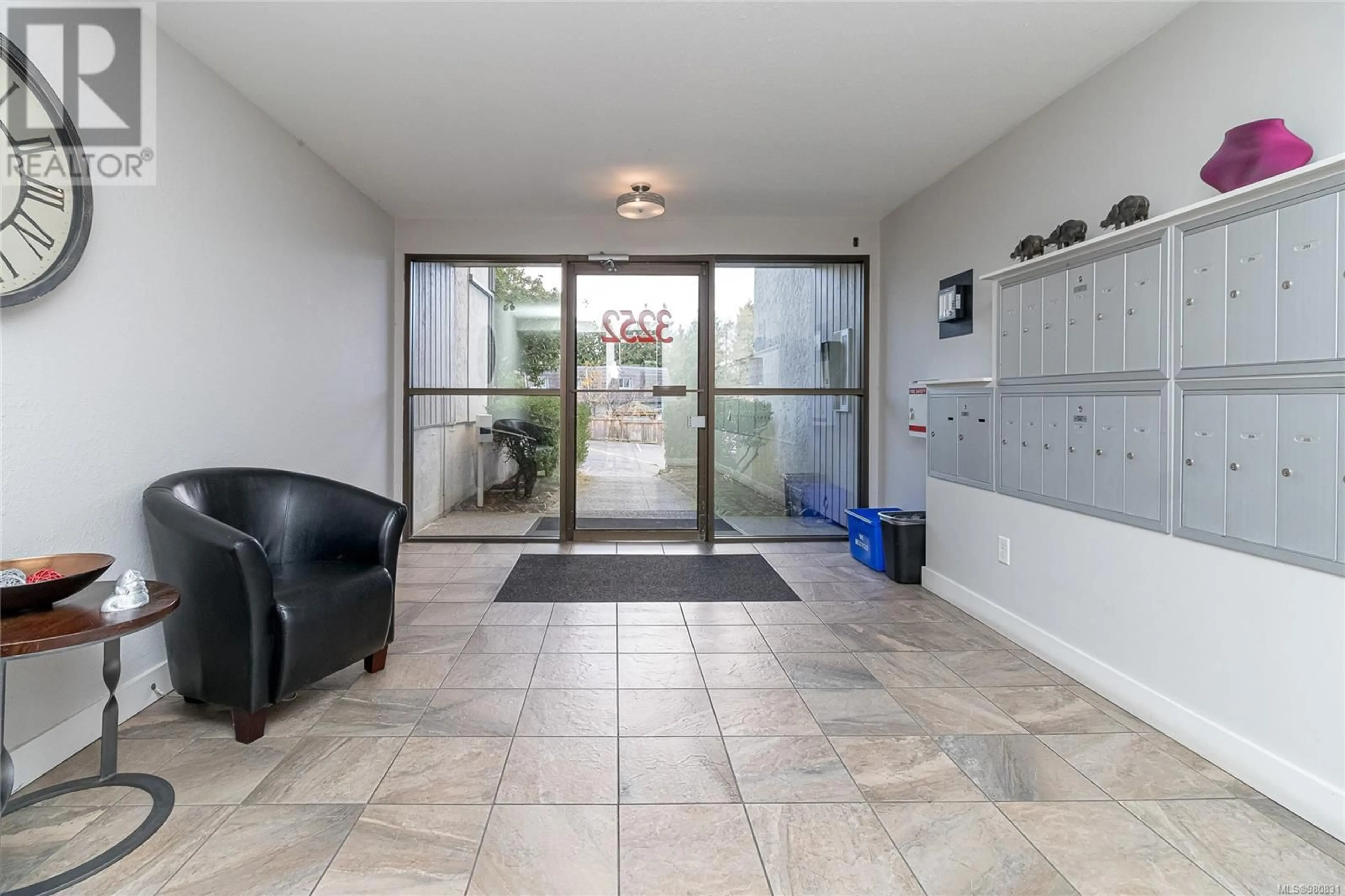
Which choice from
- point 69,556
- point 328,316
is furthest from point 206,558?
point 328,316

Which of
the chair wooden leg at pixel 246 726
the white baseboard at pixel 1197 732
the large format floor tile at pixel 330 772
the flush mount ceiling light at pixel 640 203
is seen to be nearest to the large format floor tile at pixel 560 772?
the large format floor tile at pixel 330 772

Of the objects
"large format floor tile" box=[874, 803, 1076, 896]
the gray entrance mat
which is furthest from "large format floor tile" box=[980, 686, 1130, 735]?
the gray entrance mat

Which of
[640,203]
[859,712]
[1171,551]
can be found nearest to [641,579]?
[859,712]

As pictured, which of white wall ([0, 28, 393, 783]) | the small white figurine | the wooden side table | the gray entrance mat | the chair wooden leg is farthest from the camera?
the gray entrance mat

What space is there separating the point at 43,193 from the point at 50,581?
3.99ft

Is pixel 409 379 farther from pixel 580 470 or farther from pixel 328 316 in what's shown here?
pixel 580 470

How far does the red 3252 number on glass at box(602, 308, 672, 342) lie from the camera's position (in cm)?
497

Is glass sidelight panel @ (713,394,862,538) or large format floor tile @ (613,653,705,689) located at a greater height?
glass sidelight panel @ (713,394,862,538)

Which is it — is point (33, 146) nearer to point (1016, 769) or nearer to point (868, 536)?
point (1016, 769)

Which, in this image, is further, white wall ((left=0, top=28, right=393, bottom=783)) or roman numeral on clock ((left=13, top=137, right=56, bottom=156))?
white wall ((left=0, top=28, right=393, bottom=783))

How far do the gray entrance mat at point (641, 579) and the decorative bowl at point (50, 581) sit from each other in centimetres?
199

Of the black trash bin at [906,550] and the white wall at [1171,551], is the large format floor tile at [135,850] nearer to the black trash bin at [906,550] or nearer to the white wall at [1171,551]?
the white wall at [1171,551]

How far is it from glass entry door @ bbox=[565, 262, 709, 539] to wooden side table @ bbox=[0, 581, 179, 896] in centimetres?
336

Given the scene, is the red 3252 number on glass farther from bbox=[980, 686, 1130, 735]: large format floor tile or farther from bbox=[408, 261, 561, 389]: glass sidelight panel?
bbox=[980, 686, 1130, 735]: large format floor tile
